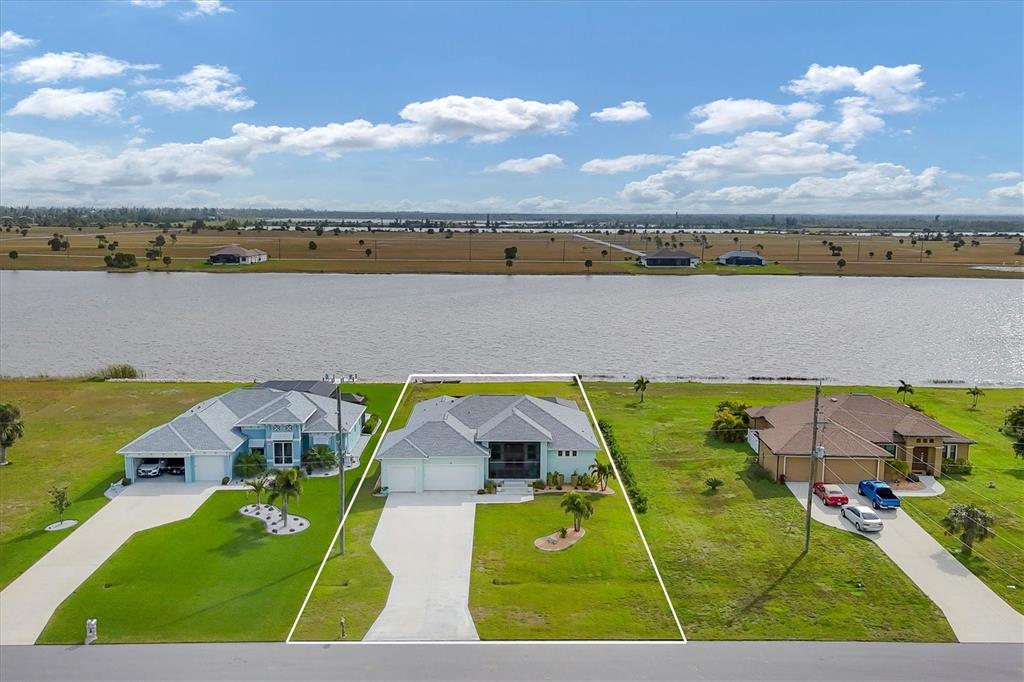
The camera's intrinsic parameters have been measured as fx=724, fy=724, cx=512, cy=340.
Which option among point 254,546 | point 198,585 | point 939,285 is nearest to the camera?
point 198,585

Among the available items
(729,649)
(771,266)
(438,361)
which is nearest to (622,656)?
(729,649)

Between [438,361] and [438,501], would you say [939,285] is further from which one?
[438,501]

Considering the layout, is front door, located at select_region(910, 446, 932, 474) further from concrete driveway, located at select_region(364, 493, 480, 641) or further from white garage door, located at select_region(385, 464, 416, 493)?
white garage door, located at select_region(385, 464, 416, 493)

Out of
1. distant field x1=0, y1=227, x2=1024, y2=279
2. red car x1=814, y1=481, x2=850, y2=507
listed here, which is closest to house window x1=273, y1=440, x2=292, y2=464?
A: red car x1=814, y1=481, x2=850, y2=507

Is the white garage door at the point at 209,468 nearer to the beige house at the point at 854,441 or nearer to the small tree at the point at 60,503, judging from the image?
the small tree at the point at 60,503

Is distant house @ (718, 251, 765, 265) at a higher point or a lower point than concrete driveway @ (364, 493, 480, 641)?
higher

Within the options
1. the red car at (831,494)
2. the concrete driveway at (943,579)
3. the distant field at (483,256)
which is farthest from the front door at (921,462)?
the distant field at (483,256)
